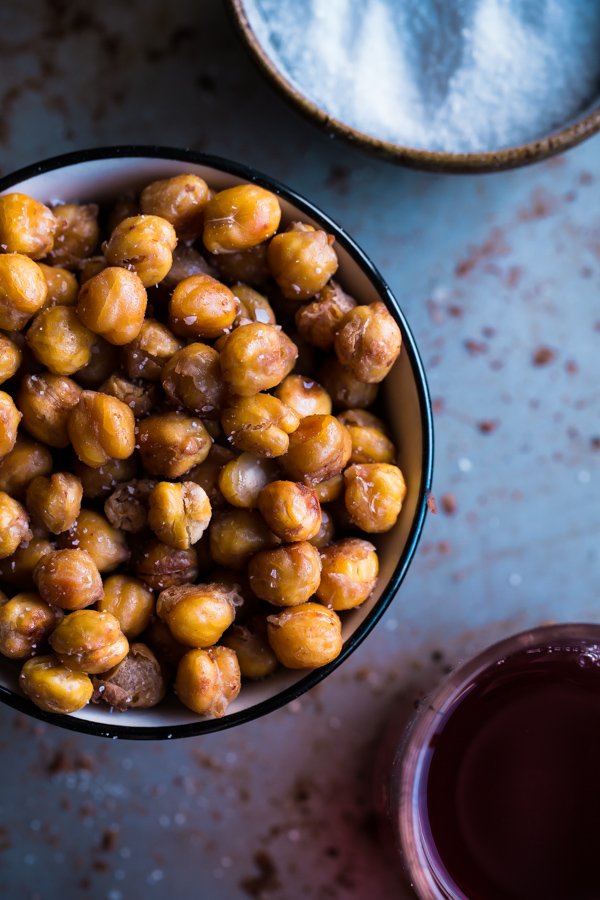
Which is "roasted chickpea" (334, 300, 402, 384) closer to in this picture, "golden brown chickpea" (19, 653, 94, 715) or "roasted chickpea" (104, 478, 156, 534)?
"roasted chickpea" (104, 478, 156, 534)

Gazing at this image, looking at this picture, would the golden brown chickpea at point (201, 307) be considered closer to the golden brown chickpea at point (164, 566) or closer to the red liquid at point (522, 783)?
the golden brown chickpea at point (164, 566)

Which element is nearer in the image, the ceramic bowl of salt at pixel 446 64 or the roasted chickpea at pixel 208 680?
the roasted chickpea at pixel 208 680

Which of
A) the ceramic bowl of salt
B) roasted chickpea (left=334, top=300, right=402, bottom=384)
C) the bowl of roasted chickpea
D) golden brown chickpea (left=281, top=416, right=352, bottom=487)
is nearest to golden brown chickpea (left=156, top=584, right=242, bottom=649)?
the bowl of roasted chickpea

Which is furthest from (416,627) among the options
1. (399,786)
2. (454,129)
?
(454,129)

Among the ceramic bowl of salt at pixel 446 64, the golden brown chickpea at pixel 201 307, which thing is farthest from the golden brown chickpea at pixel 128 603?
the ceramic bowl of salt at pixel 446 64

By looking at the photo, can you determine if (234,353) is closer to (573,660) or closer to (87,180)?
(87,180)

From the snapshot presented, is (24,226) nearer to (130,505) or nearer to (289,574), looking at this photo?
(130,505)
